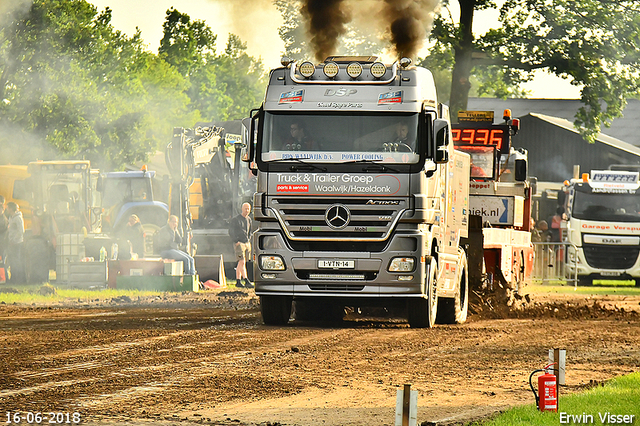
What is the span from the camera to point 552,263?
3103 cm

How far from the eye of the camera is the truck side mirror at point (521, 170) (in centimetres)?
2155

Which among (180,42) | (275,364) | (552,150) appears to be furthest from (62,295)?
(180,42)

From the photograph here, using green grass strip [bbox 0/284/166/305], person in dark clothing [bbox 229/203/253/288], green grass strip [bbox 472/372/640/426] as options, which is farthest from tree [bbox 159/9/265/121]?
green grass strip [bbox 472/372/640/426]

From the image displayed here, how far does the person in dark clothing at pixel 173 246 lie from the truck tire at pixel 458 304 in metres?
9.26

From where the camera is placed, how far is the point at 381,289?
14297 mm

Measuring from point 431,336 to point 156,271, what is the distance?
10979mm

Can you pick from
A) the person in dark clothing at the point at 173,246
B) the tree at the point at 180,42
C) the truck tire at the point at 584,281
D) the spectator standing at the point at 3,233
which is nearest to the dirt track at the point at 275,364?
the person in dark clothing at the point at 173,246

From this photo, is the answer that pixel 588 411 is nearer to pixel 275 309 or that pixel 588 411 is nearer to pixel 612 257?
pixel 275 309

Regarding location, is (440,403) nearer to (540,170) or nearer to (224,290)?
(224,290)

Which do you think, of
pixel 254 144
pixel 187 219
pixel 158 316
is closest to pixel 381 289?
pixel 254 144

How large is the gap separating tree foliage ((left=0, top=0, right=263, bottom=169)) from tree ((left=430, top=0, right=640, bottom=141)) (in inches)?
575

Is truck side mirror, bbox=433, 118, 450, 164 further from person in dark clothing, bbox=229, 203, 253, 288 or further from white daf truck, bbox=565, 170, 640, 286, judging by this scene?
white daf truck, bbox=565, 170, 640, 286

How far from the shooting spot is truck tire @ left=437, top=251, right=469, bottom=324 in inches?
→ 658

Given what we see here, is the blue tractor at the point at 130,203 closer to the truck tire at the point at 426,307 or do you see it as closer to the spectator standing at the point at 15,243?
the spectator standing at the point at 15,243
